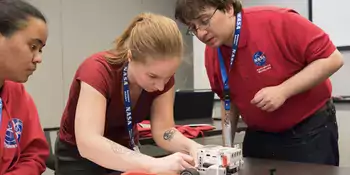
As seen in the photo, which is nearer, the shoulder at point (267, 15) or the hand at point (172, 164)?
the hand at point (172, 164)

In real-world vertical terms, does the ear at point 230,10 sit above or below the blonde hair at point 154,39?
above

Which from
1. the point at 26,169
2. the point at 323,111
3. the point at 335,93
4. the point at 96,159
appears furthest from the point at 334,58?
the point at 335,93

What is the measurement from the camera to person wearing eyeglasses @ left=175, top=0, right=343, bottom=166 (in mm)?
1624

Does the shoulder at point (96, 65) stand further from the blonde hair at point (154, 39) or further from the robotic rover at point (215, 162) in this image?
the robotic rover at point (215, 162)

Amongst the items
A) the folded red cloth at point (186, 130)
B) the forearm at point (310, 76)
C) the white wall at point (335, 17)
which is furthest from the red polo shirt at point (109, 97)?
the white wall at point (335, 17)

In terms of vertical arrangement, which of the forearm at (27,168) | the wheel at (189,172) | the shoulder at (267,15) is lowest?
the forearm at (27,168)

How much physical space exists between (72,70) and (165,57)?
2597mm

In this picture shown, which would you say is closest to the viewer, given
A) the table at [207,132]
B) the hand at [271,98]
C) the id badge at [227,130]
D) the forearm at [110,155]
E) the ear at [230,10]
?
the forearm at [110,155]

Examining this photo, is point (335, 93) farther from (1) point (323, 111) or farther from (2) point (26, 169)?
(2) point (26, 169)

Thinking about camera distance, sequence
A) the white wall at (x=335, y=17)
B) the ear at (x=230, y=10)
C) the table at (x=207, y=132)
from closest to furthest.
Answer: the ear at (x=230, y=10)
the table at (x=207, y=132)
the white wall at (x=335, y=17)

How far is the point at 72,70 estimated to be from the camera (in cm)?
383

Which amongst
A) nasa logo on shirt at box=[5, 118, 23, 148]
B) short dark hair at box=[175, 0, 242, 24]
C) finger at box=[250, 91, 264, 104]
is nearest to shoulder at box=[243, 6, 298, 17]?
short dark hair at box=[175, 0, 242, 24]

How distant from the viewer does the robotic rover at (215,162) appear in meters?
1.27

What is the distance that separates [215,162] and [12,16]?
2.37ft
